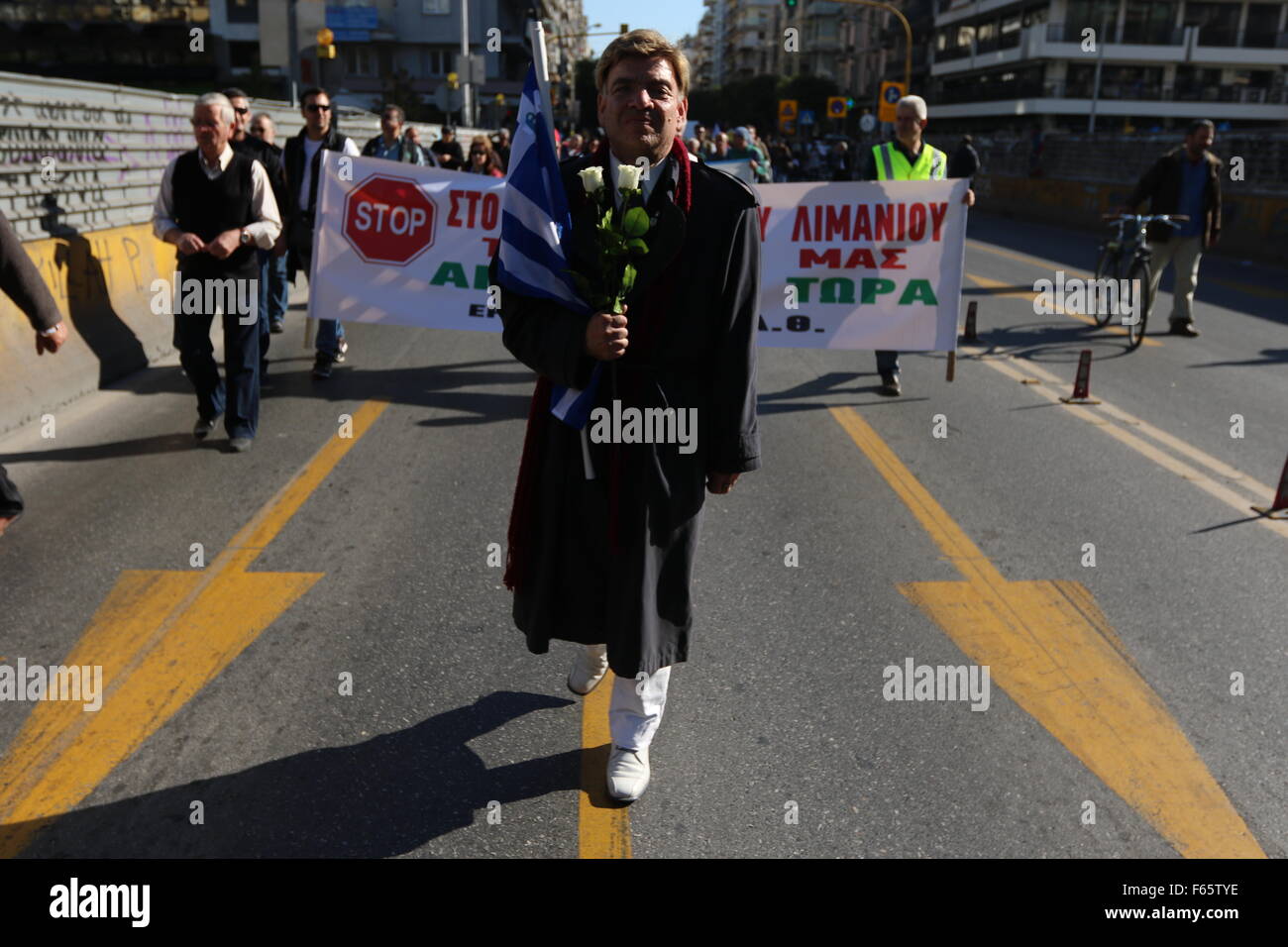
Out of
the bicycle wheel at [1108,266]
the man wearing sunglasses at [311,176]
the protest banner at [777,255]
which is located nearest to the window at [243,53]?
the man wearing sunglasses at [311,176]

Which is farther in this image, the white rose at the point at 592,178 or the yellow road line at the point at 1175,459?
the yellow road line at the point at 1175,459

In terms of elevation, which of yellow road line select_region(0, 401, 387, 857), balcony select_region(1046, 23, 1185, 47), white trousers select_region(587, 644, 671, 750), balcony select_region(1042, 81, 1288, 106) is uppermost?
balcony select_region(1046, 23, 1185, 47)

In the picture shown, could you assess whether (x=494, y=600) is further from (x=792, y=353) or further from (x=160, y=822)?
(x=792, y=353)

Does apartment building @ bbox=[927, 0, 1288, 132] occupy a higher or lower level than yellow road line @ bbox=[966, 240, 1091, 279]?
higher

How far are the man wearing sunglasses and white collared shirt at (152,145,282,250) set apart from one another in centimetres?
230

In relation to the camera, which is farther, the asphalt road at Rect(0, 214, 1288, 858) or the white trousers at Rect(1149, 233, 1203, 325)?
the white trousers at Rect(1149, 233, 1203, 325)

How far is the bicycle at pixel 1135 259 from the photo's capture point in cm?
1107

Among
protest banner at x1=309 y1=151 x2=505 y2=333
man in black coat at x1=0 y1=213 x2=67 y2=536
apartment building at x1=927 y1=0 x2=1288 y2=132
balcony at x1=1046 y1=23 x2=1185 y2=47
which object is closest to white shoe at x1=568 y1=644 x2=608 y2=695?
man in black coat at x1=0 y1=213 x2=67 y2=536

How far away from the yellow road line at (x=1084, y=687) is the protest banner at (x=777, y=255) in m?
3.34

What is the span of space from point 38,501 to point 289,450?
1513 millimetres

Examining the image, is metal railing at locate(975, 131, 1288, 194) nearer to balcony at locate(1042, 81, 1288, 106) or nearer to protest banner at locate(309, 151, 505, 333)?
protest banner at locate(309, 151, 505, 333)

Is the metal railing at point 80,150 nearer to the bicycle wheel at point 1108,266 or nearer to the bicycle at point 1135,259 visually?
the bicycle at point 1135,259

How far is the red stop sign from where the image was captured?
357 inches
